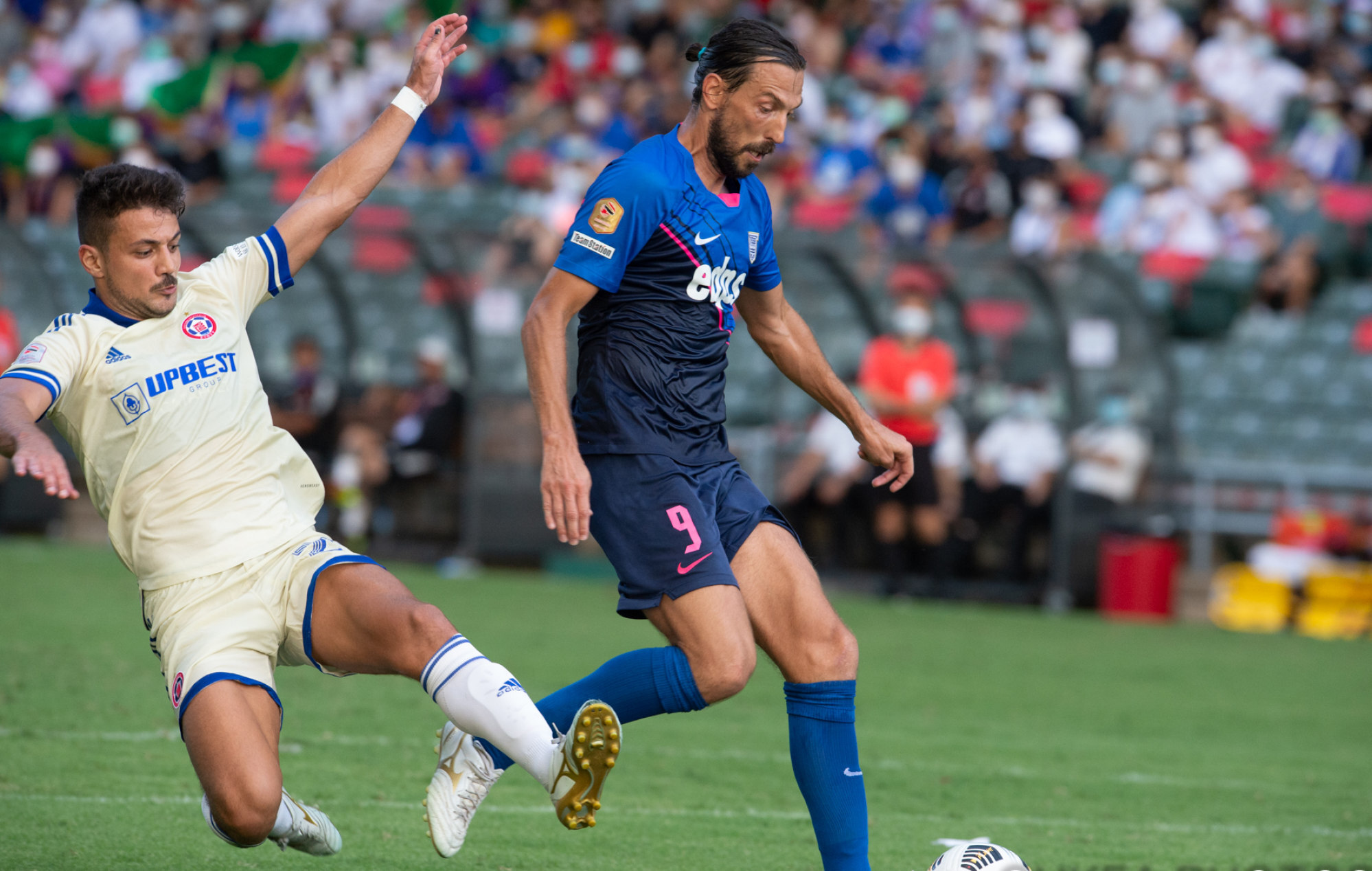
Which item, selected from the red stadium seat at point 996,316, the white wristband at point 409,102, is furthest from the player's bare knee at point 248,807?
the red stadium seat at point 996,316

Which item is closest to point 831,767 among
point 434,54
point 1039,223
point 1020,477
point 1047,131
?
point 434,54

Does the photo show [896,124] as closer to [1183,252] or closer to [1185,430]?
[1183,252]

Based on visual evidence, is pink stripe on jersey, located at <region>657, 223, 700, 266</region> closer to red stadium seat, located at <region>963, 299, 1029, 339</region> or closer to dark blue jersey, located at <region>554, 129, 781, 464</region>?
dark blue jersey, located at <region>554, 129, 781, 464</region>

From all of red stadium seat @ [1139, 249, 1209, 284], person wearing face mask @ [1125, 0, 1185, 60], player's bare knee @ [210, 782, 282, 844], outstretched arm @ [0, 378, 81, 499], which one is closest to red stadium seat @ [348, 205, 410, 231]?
red stadium seat @ [1139, 249, 1209, 284]

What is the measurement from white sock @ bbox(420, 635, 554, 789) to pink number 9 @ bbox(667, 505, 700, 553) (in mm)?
661

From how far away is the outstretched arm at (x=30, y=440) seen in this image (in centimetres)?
364

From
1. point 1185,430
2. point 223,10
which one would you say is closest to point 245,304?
point 1185,430

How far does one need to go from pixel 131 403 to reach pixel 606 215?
1.37 m

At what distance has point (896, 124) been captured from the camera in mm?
17797

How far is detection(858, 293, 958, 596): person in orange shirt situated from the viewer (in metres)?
12.9

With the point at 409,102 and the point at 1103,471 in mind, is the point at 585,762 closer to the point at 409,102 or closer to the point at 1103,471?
the point at 409,102

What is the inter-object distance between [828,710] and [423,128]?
15.2 metres

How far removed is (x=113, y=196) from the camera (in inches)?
167

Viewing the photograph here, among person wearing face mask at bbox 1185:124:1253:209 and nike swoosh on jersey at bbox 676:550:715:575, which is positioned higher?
person wearing face mask at bbox 1185:124:1253:209
